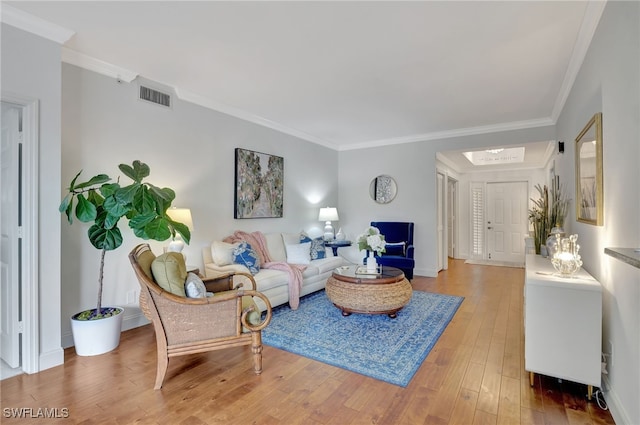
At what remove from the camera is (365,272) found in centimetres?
368

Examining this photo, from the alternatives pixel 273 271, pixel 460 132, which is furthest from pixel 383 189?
pixel 273 271

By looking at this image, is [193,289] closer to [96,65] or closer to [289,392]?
[289,392]

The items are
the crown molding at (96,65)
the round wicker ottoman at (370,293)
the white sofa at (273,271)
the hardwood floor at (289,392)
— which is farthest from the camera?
the white sofa at (273,271)

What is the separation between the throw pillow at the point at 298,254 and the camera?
14.8 feet

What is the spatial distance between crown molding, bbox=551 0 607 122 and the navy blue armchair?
2852 millimetres

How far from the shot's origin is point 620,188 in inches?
72.3

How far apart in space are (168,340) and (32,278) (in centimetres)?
117

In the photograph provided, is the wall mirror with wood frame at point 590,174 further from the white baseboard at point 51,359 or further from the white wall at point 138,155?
the white baseboard at point 51,359

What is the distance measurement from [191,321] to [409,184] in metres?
4.68

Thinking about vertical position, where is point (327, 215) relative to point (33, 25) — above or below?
below

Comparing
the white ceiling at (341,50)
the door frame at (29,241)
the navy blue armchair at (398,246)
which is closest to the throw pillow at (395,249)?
the navy blue armchair at (398,246)

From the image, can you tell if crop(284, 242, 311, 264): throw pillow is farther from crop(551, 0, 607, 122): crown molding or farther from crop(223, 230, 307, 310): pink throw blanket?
crop(551, 0, 607, 122): crown molding

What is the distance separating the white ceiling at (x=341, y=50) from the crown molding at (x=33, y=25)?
11mm

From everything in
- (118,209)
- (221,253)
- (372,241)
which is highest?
(118,209)
